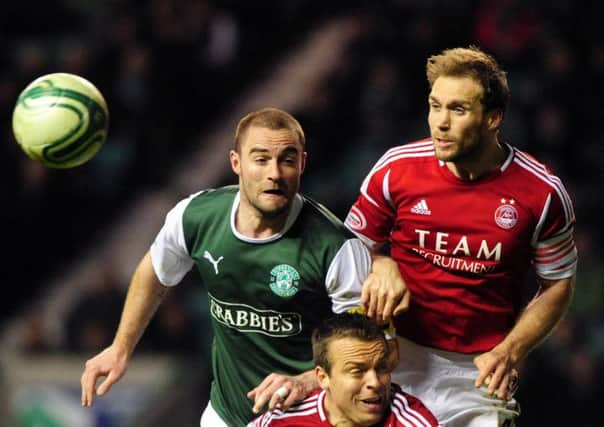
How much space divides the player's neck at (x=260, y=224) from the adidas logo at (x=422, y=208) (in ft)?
Result: 1.63

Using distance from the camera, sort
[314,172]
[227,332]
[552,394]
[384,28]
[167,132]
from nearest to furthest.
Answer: [227,332] → [552,394] → [314,172] → [384,28] → [167,132]

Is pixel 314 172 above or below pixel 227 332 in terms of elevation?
below

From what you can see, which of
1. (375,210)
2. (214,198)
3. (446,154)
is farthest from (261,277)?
(446,154)

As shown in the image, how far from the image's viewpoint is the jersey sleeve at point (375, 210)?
16.1ft

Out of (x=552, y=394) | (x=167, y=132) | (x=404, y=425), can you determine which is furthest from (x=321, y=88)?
(x=404, y=425)

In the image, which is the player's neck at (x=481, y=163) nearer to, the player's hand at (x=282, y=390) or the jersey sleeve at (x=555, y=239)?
the jersey sleeve at (x=555, y=239)

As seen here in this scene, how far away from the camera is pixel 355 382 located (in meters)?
4.64

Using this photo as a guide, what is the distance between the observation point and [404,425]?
4.66 metres

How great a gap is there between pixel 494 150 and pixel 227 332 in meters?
1.26

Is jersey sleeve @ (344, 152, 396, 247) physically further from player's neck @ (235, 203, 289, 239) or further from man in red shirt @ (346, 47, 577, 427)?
player's neck @ (235, 203, 289, 239)

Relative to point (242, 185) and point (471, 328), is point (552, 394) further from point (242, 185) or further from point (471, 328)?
point (242, 185)

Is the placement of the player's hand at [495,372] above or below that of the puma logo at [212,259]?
below

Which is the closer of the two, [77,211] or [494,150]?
[494,150]

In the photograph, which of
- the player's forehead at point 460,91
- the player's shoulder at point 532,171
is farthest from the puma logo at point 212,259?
the player's shoulder at point 532,171
